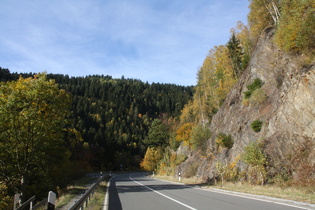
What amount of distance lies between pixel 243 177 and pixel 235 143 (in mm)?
5985

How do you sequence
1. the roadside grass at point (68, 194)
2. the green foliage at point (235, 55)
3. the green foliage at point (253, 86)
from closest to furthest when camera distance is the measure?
the roadside grass at point (68, 194)
the green foliage at point (253, 86)
the green foliage at point (235, 55)

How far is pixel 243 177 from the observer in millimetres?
18875

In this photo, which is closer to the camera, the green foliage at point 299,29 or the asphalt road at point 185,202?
the asphalt road at point 185,202

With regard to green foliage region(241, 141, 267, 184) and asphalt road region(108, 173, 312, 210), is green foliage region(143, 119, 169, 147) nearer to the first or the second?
green foliage region(241, 141, 267, 184)

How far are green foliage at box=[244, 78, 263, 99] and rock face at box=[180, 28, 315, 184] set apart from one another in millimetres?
533

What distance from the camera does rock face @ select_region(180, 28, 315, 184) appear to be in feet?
50.8

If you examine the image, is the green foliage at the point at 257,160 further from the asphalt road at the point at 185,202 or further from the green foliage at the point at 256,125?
the green foliage at the point at 256,125

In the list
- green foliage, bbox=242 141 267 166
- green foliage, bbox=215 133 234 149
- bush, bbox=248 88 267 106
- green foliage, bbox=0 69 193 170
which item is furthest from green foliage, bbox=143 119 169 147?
green foliage, bbox=242 141 267 166

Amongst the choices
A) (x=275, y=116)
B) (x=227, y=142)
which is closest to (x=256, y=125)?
(x=275, y=116)

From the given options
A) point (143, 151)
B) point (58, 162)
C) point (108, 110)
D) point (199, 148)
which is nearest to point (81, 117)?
point (108, 110)

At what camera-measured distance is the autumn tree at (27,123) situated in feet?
49.3

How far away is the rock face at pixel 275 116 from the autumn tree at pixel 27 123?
1537 centimetres

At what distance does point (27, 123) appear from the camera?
15945mm

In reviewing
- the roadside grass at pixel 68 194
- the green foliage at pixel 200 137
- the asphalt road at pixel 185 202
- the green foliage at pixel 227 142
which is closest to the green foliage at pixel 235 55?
the green foliage at pixel 200 137
